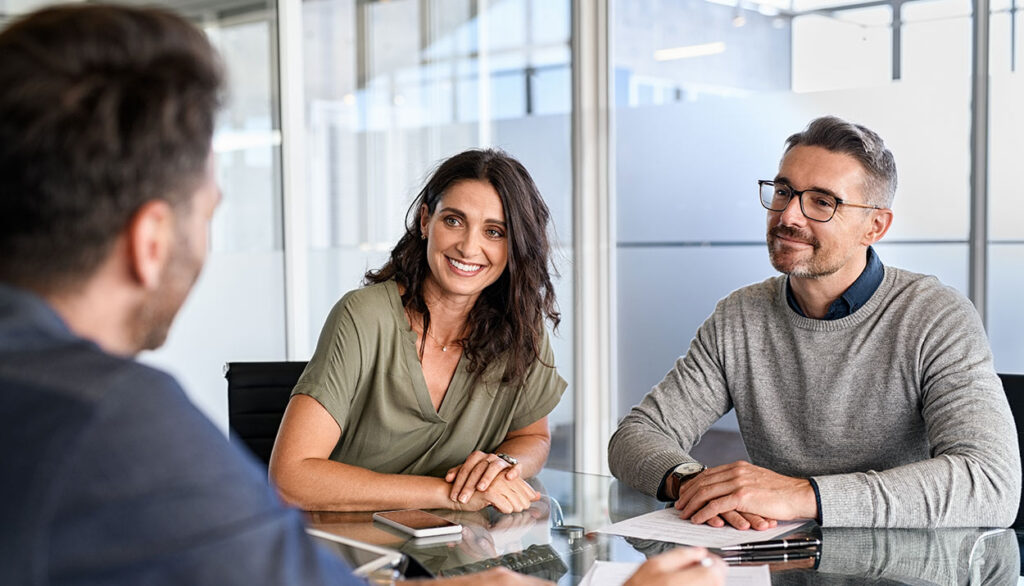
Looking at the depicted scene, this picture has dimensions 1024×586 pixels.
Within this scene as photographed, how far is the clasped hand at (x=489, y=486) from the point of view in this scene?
1.96 meters

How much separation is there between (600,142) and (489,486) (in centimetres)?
308

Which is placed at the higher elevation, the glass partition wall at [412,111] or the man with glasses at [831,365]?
the glass partition wall at [412,111]

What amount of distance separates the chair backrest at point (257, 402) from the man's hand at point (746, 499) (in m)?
1.18

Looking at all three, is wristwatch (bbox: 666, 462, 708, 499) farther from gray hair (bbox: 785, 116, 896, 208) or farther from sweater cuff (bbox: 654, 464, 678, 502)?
gray hair (bbox: 785, 116, 896, 208)

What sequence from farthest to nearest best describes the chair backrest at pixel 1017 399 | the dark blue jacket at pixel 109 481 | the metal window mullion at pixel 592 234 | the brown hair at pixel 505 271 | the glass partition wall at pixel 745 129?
1. the metal window mullion at pixel 592 234
2. the glass partition wall at pixel 745 129
3. the brown hair at pixel 505 271
4. the chair backrest at pixel 1017 399
5. the dark blue jacket at pixel 109 481

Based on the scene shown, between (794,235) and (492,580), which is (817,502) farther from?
(492,580)

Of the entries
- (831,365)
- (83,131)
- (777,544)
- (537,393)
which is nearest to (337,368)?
(537,393)

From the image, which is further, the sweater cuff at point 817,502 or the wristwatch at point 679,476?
the wristwatch at point 679,476

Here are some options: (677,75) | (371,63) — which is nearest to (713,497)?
(371,63)

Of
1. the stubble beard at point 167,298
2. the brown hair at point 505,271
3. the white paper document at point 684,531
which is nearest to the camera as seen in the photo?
the stubble beard at point 167,298

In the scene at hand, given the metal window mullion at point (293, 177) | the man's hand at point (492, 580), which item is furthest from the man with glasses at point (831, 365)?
the metal window mullion at point (293, 177)

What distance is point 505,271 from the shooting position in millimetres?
2473

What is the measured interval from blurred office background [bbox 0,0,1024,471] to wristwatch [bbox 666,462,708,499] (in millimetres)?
1741

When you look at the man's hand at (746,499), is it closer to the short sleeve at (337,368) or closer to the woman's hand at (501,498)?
A: the woman's hand at (501,498)
